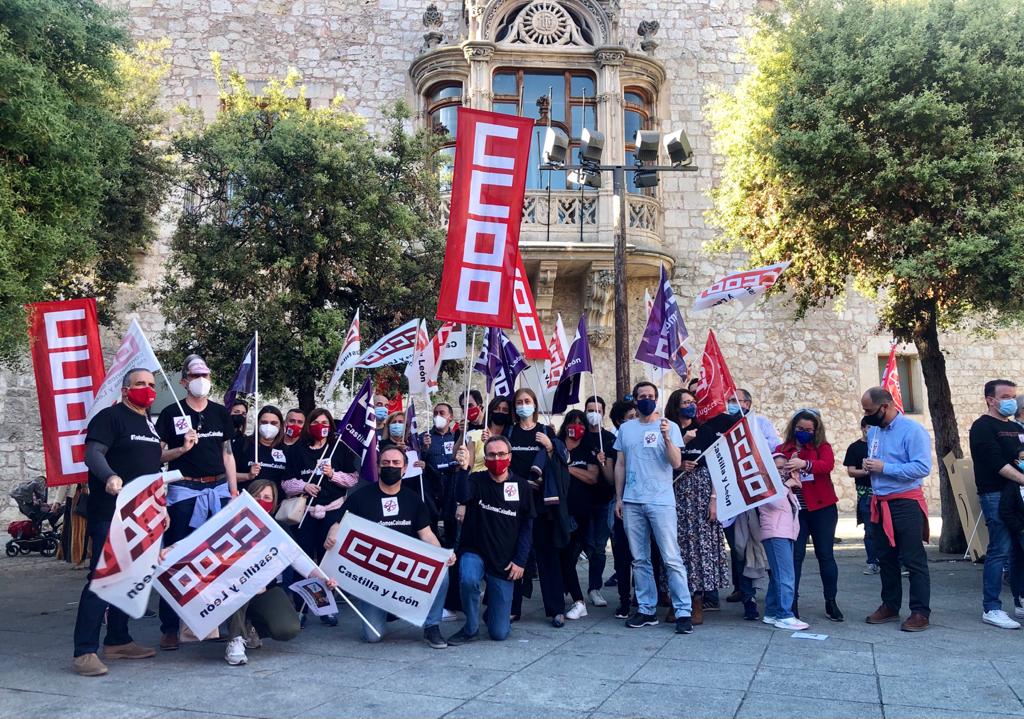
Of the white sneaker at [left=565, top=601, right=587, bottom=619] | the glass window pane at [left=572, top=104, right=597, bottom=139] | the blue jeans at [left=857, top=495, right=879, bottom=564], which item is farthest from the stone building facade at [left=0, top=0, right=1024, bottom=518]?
the white sneaker at [left=565, top=601, right=587, bottom=619]

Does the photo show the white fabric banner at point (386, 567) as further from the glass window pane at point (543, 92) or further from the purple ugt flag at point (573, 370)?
the glass window pane at point (543, 92)

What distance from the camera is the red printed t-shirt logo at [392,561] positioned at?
256 inches

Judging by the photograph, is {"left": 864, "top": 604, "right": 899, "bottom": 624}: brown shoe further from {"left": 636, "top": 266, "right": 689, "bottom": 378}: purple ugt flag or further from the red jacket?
{"left": 636, "top": 266, "right": 689, "bottom": 378}: purple ugt flag

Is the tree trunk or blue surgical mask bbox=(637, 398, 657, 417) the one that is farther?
the tree trunk

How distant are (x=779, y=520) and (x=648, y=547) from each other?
1118 millimetres

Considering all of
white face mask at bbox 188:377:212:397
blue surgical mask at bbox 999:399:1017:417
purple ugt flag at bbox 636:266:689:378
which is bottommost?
white face mask at bbox 188:377:212:397

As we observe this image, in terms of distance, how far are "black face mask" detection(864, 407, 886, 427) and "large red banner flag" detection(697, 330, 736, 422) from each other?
1.52 metres

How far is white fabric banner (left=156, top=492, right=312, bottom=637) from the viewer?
5867 mm

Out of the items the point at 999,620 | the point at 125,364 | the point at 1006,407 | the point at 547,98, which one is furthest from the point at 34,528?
the point at 1006,407

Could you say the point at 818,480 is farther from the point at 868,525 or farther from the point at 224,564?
the point at 224,564

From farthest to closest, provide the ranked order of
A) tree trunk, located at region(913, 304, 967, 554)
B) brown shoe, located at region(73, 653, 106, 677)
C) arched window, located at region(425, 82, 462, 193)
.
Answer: arched window, located at region(425, 82, 462, 193) → tree trunk, located at region(913, 304, 967, 554) → brown shoe, located at region(73, 653, 106, 677)

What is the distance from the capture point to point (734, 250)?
18.2m

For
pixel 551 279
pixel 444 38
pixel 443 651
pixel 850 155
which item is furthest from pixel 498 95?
pixel 443 651

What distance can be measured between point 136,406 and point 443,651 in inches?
112
